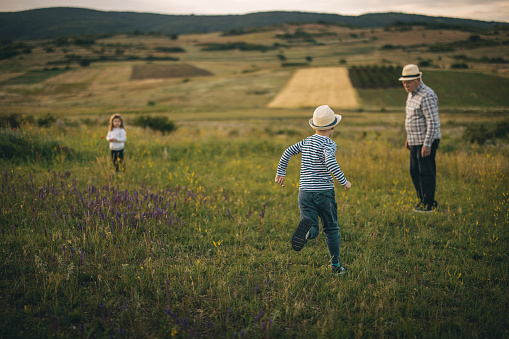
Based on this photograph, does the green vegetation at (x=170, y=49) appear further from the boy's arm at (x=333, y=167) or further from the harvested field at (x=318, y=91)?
the boy's arm at (x=333, y=167)

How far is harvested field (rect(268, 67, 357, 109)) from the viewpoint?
39.4m

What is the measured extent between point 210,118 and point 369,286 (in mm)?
29932

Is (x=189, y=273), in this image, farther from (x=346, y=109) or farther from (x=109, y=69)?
(x=109, y=69)

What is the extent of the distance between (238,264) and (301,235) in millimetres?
999

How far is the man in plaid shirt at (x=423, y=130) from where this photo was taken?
596cm

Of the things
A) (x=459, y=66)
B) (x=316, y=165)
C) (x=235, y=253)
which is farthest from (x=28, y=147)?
(x=459, y=66)

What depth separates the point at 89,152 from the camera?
34.2ft

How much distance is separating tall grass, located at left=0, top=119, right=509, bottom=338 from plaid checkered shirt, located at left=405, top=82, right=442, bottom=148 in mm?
1382

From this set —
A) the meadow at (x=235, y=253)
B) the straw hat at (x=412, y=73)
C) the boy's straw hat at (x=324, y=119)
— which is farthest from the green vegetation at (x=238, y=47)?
the boy's straw hat at (x=324, y=119)

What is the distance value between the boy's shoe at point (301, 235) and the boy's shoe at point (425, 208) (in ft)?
11.3

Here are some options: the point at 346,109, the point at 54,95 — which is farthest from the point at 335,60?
the point at 54,95

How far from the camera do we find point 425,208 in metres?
6.20

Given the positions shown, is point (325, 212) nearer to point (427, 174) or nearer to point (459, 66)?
point (427, 174)

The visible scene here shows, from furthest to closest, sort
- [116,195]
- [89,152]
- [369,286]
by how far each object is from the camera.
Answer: [89,152]
[116,195]
[369,286]
